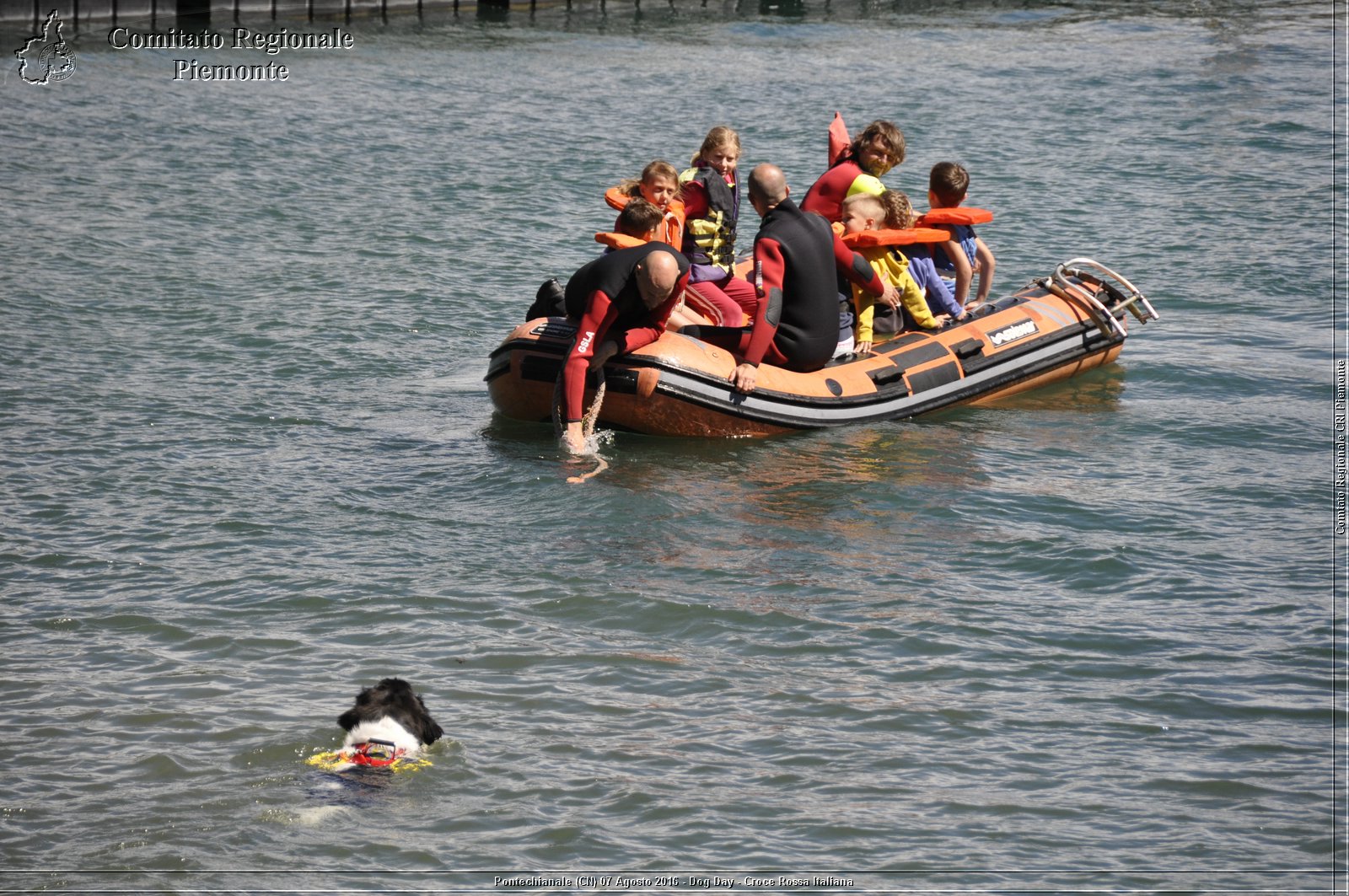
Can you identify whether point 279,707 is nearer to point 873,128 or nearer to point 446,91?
point 873,128

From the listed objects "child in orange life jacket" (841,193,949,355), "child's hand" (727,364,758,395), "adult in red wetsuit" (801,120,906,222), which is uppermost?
"adult in red wetsuit" (801,120,906,222)

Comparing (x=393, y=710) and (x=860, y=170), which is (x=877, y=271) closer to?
(x=860, y=170)

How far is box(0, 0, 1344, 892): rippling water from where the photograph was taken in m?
4.95

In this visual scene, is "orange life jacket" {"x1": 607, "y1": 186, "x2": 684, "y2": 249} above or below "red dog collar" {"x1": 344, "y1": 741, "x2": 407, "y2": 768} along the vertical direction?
above

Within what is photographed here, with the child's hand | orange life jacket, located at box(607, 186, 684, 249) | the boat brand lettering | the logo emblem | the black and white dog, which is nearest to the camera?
the black and white dog

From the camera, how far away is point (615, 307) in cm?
804

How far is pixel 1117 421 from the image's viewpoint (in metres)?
9.34

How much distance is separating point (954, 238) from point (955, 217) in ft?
0.85

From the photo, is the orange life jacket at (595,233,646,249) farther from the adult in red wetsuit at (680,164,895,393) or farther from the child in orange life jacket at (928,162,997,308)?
the child in orange life jacket at (928,162,997,308)

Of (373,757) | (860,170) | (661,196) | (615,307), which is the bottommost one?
(373,757)

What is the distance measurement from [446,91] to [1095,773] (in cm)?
1580

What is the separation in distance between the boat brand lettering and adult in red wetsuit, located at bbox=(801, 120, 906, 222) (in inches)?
46.1

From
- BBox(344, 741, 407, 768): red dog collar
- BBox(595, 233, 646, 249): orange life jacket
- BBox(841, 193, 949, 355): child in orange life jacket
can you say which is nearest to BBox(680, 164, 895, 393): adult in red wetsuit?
BBox(841, 193, 949, 355): child in orange life jacket

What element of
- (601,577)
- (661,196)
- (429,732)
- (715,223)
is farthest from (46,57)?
(429,732)
